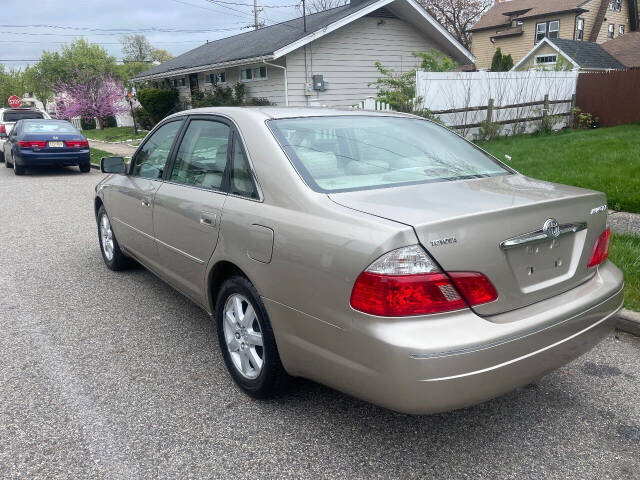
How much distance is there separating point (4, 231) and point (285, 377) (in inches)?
251

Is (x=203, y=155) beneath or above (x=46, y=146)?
above

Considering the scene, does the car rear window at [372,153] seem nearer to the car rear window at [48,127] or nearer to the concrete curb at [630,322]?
the concrete curb at [630,322]

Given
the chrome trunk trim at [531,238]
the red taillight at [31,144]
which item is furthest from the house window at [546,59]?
the chrome trunk trim at [531,238]

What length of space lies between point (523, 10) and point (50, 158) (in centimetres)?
3348

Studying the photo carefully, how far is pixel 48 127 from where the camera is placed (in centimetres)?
1445

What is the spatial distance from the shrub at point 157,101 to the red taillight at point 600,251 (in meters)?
24.2

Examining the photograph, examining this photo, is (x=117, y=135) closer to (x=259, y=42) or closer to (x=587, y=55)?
(x=259, y=42)

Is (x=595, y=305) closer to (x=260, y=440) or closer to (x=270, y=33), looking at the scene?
(x=260, y=440)

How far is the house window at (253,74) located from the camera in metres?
20.3

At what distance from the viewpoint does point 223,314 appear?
3244mm

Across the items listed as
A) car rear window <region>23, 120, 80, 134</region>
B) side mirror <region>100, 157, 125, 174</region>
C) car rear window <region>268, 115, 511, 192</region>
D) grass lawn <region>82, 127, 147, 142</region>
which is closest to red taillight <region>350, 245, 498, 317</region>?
car rear window <region>268, 115, 511, 192</region>

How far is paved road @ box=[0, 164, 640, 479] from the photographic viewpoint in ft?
8.28

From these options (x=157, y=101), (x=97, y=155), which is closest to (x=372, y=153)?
(x=97, y=155)

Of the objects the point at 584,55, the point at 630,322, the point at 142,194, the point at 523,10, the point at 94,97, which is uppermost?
the point at 523,10
